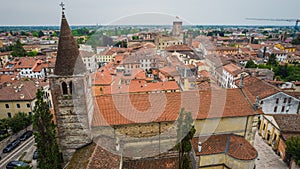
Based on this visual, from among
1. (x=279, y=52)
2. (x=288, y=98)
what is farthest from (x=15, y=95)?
(x=279, y=52)

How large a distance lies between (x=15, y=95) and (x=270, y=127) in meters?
46.4

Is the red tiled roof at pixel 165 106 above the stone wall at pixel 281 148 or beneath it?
above

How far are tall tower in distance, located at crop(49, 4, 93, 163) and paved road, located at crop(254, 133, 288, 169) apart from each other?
2286 cm

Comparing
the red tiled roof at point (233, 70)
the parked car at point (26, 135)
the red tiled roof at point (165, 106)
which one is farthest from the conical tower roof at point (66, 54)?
the red tiled roof at point (233, 70)

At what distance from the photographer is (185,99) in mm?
24125

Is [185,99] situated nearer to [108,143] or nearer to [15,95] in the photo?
[108,143]

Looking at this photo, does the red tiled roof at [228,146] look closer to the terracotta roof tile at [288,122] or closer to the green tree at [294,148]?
the green tree at [294,148]

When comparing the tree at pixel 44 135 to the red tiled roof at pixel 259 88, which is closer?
the tree at pixel 44 135

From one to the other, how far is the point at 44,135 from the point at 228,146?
19338mm

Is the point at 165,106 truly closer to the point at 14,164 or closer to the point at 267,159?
the point at 267,159

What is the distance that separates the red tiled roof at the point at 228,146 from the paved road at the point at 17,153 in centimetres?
2632

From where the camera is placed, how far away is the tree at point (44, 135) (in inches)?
733

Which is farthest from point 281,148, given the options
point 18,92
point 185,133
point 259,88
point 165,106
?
point 18,92

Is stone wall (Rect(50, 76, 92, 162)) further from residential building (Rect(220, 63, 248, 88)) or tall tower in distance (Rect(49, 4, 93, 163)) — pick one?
residential building (Rect(220, 63, 248, 88))
